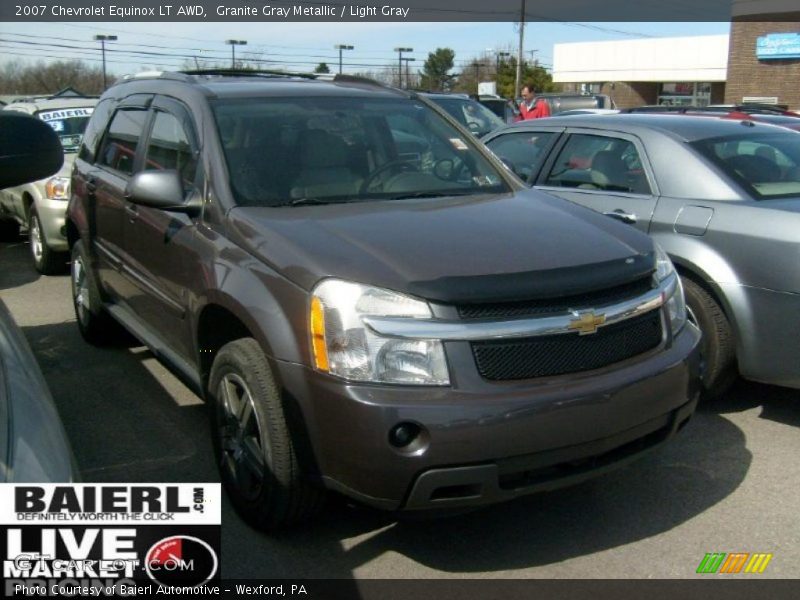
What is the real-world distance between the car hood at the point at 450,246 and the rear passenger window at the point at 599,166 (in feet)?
5.16

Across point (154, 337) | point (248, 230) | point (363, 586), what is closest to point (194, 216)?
point (248, 230)

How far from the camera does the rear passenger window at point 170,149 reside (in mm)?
4250

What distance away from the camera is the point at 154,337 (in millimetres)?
4723

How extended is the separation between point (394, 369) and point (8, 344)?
1214mm

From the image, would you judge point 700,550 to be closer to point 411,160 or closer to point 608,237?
point 608,237

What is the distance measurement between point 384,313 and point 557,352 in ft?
2.09

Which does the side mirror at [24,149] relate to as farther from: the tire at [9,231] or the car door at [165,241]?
the tire at [9,231]

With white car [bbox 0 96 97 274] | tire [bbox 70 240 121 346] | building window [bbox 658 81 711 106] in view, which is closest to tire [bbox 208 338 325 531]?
tire [bbox 70 240 121 346]

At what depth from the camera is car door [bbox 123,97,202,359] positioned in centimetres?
410

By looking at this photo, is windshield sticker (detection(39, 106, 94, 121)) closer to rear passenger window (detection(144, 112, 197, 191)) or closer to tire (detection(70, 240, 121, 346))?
tire (detection(70, 240, 121, 346))

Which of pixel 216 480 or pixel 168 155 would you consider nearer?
pixel 216 480

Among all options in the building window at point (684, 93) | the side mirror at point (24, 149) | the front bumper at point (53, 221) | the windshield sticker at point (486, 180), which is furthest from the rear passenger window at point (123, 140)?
the building window at point (684, 93)

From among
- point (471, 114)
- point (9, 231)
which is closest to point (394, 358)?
point (9, 231)

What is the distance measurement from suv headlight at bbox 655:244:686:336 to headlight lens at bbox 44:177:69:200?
660 centimetres
